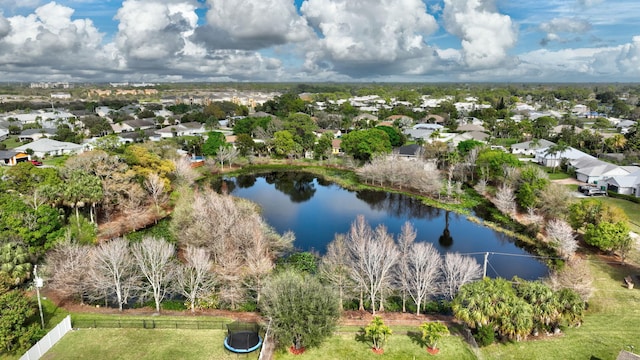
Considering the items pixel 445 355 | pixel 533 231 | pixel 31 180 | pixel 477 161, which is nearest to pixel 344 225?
pixel 533 231

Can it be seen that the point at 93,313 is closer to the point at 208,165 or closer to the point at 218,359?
the point at 218,359

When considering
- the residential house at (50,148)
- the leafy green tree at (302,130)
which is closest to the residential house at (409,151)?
the leafy green tree at (302,130)

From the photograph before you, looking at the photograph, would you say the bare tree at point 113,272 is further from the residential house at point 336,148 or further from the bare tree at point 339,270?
the residential house at point 336,148

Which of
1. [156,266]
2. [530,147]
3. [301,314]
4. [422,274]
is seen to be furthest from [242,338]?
[530,147]

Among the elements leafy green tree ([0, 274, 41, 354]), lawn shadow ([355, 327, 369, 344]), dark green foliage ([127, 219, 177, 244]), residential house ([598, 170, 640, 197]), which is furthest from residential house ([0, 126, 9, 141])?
residential house ([598, 170, 640, 197])

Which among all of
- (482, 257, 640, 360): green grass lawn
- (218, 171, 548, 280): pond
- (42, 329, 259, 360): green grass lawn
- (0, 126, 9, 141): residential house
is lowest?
(218, 171, 548, 280): pond

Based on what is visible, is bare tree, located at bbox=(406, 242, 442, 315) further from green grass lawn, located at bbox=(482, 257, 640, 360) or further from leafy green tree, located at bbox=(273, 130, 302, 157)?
leafy green tree, located at bbox=(273, 130, 302, 157)
